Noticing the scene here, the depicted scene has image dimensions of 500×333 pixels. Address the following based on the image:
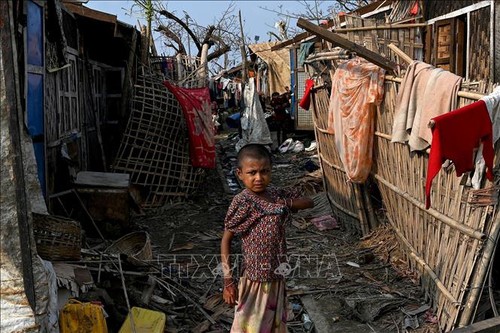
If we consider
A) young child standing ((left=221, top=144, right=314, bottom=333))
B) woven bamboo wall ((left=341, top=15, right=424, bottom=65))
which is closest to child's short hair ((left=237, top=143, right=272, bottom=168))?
young child standing ((left=221, top=144, right=314, bottom=333))

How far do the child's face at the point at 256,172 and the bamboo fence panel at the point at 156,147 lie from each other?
5.90 metres

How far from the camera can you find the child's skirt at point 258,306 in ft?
11.3

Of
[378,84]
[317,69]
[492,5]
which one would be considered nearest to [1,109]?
[378,84]

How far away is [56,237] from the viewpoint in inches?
156

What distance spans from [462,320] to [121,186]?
4.73 meters

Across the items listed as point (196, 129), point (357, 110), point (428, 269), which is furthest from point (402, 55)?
point (196, 129)

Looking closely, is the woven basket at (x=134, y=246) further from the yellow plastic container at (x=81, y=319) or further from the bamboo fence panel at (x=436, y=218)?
the bamboo fence panel at (x=436, y=218)

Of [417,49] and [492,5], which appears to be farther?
[417,49]

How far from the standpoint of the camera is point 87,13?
8344 mm

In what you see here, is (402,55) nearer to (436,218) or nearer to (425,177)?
(425,177)

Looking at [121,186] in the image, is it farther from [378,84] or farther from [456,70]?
[456,70]

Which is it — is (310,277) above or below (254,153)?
below

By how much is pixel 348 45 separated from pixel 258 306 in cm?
298

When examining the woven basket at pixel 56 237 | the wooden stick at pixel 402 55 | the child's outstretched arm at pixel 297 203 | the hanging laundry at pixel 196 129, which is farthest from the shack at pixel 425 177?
the woven basket at pixel 56 237
